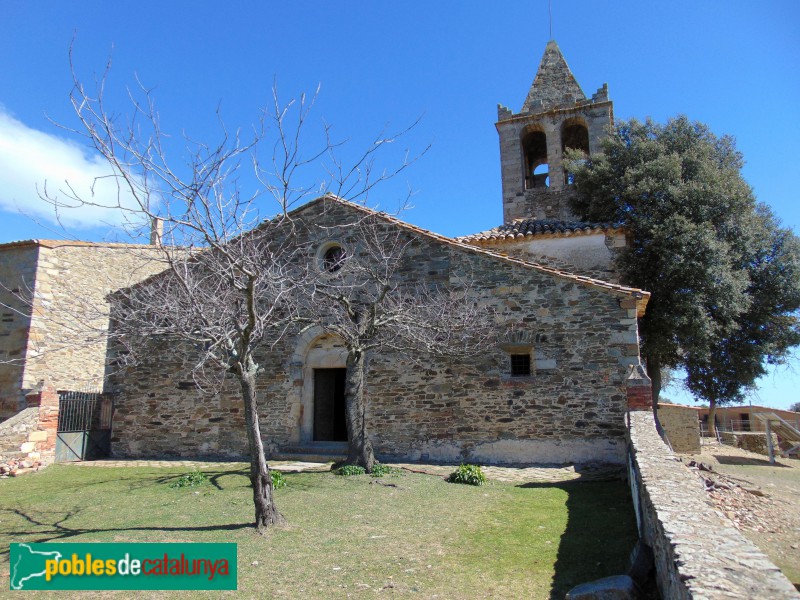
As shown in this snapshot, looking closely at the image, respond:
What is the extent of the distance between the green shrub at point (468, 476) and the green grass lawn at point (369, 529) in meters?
0.32

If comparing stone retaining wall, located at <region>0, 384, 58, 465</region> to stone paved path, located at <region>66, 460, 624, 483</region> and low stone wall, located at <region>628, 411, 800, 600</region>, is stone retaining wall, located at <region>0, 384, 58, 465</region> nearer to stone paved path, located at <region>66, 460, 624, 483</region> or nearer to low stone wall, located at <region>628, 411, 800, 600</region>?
stone paved path, located at <region>66, 460, 624, 483</region>

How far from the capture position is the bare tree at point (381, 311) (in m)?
10.4

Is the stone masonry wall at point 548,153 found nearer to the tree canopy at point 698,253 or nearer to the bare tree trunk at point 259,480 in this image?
the tree canopy at point 698,253

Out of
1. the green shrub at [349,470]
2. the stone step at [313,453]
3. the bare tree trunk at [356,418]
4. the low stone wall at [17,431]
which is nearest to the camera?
the green shrub at [349,470]

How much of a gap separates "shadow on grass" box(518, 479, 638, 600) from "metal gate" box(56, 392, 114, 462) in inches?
443

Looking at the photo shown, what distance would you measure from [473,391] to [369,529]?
18.7 ft

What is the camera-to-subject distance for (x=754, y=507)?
8273 mm

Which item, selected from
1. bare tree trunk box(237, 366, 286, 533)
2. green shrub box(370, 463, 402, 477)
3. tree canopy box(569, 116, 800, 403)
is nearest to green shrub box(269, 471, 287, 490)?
green shrub box(370, 463, 402, 477)

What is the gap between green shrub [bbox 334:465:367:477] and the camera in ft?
32.6

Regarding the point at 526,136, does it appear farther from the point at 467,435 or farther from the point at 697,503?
the point at 697,503

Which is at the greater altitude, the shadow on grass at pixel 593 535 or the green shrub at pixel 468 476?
the green shrub at pixel 468 476

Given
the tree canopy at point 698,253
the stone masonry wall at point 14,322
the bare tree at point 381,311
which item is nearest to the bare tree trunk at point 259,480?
the bare tree at point 381,311

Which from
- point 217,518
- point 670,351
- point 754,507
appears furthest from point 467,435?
point 670,351

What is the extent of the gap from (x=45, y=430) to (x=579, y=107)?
62.4 ft
